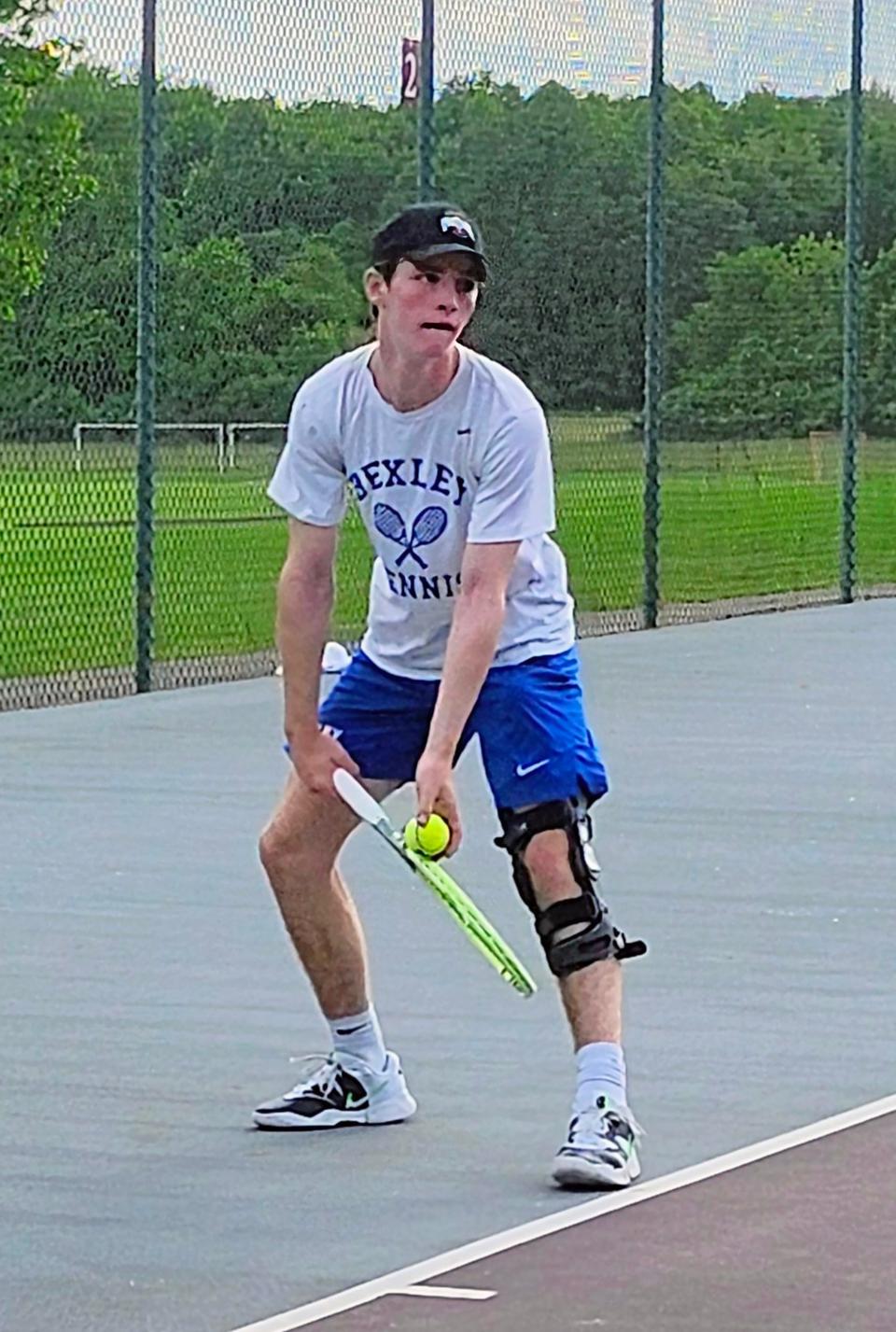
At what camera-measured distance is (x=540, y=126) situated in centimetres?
1862

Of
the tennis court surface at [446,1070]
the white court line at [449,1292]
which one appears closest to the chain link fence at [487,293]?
the tennis court surface at [446,1070]

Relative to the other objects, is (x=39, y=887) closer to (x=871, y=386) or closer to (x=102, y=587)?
(x=102, y=587)

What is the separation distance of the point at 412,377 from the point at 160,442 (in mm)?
9332

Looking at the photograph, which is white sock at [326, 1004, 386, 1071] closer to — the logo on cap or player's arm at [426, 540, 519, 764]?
player's arm at [426, 540, 519, 764]

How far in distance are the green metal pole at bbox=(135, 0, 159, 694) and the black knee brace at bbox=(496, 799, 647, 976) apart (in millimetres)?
9010

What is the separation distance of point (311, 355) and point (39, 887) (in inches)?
290

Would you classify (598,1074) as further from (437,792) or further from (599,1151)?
(437,792)

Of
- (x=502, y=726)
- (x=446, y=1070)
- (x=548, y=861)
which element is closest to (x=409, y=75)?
(x=446, y=1070)

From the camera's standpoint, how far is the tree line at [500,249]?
15.1 metres

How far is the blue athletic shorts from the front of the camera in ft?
20.7

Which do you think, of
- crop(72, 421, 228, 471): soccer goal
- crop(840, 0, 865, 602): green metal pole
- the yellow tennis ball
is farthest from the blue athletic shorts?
crop(840, 0, 865, 602): green metal pole

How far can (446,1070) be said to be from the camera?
7203 millimetres

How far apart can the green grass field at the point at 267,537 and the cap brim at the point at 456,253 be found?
342 inches

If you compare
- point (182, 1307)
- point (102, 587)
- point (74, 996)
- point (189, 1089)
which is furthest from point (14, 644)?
point (182, 1307)
